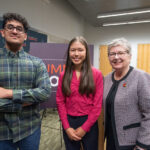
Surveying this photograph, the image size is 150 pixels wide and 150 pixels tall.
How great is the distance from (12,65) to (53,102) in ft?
3.30

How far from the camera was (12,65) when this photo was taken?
1048 millimetres

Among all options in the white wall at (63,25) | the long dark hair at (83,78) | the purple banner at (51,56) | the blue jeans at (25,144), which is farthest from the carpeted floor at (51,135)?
the white wall at (63,25)

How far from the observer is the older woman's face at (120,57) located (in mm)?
1079

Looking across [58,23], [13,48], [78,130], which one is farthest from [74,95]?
[58,23]

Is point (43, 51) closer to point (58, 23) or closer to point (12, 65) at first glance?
point (12, 65)

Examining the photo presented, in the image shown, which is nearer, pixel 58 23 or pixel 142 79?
pixel 142 79

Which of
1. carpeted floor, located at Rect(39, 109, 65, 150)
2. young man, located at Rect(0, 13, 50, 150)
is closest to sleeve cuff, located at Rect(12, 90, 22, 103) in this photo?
young man, located at Rect(0, 13, 50, 150)

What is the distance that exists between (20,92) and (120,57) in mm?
816

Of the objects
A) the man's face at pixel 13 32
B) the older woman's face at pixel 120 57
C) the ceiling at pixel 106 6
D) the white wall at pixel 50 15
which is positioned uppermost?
the ceiling at pixel 106 6

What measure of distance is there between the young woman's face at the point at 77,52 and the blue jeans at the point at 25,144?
→ 0.70 metres

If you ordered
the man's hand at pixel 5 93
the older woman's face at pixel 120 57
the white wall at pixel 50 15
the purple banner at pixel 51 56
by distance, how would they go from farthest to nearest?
the white wall at pixel 50 15
the purple banner at pixel 51 56
the older woman's face at pixel 120 57
the man's hand at pixel 5 93

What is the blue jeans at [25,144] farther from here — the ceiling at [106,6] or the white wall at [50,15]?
the ceiling at [106,6]

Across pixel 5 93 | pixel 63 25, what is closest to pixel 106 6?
pixel 63 25

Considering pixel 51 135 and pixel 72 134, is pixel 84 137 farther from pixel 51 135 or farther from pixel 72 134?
pixel 51 135
